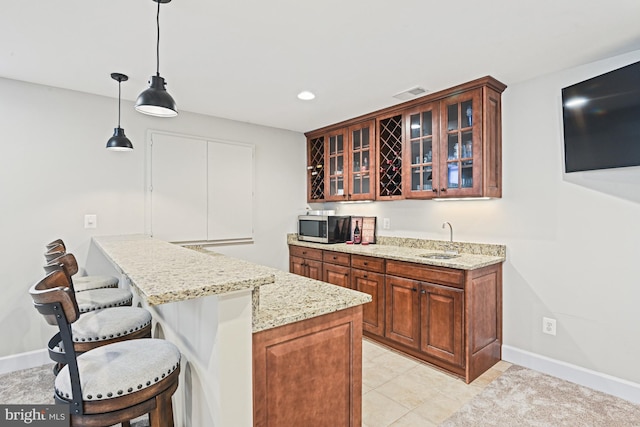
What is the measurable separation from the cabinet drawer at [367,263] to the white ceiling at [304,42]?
1622 mm

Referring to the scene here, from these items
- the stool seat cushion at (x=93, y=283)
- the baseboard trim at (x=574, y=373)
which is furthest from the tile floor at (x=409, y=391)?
the stool seat cushion at (x=93, y=283)

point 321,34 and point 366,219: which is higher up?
point 321,34

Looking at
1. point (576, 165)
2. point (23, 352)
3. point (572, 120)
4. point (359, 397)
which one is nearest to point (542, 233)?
point (576, 165)

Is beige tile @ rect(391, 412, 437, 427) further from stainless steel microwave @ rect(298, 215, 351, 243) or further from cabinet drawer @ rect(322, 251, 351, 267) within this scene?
stainless steel microwave @ rect(298, 215, 351, 243)

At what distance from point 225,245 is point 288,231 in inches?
36.7

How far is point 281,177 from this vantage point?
460 cm

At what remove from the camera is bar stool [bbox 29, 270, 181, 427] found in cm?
116

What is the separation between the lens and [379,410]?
231 cm

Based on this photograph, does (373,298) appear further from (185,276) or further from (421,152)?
(185,276)

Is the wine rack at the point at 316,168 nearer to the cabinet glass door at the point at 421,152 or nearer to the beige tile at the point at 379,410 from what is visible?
the cabinet glass door at the point at 421,152

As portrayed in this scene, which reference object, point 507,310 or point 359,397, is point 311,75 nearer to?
point 359,397

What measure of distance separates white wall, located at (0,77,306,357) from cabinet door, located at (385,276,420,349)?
2634 millimetres

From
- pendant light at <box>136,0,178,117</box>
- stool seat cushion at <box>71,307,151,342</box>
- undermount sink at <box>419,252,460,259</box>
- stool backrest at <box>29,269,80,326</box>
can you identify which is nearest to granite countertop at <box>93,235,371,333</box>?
stool backrest at <box>29,269,80,326</box>

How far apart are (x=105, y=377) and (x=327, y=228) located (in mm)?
3076
